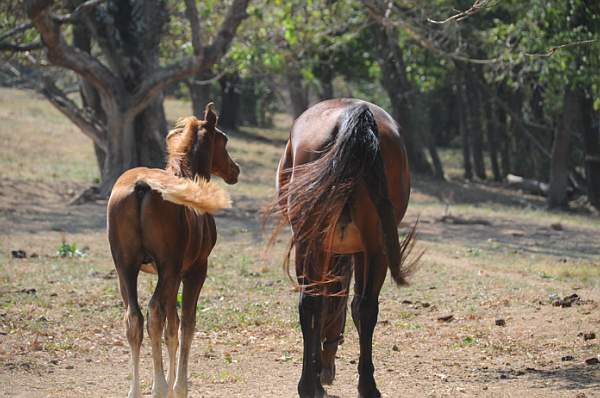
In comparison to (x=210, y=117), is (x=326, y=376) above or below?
below

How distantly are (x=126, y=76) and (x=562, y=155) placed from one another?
34.3 ft

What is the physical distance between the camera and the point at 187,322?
22.1 feet

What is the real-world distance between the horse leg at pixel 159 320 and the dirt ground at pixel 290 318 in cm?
68

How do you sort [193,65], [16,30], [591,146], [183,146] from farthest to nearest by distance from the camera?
[591,146] < [16,30] < [193,65] < [183,146]

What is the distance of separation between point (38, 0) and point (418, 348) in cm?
997

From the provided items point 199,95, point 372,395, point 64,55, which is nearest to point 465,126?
point 199,95

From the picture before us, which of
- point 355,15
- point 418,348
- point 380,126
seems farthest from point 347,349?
point 355,15

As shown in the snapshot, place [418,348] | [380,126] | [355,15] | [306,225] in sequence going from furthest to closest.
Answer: [355,15] < [418,348] < [380,126] < [306,225]

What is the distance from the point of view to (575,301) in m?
9.72

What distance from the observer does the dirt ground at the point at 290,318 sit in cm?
717

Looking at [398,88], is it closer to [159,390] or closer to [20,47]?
[20,47]

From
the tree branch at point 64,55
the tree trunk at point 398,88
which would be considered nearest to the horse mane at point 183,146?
the tree branch at point 64,55

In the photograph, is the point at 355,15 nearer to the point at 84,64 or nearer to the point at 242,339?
the point at 84,64

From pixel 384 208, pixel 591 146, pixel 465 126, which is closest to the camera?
pixel 384 208
